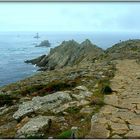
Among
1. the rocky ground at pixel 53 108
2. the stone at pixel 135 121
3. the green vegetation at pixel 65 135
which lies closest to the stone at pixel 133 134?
the stone at pixel 135 121

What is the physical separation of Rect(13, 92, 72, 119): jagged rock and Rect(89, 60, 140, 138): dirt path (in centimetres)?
125

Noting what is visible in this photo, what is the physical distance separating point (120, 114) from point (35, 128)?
2.31m

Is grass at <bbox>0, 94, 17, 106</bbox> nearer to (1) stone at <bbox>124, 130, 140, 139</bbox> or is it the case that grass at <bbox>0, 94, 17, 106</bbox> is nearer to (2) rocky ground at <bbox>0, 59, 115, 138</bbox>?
(2) rocky ground at <bbox>0, 59, 115, 138</bbox>

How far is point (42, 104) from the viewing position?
366 inches

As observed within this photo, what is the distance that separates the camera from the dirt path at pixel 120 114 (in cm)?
716

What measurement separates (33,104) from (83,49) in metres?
50.8

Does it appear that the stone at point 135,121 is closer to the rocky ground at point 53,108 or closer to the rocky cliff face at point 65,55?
the rocky ground at point 53,108


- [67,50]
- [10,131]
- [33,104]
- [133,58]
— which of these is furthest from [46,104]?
[67,50]

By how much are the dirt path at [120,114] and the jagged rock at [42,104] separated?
125cm

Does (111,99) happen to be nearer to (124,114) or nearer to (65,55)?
(124,114)

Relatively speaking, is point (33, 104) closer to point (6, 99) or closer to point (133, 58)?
point (6, 99)

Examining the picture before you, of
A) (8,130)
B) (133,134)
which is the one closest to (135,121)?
(133,134)

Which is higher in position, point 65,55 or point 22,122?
point 22,122

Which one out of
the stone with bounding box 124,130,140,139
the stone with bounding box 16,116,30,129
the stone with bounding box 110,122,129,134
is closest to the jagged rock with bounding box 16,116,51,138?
the stone with bounding box 16,116,30,129
